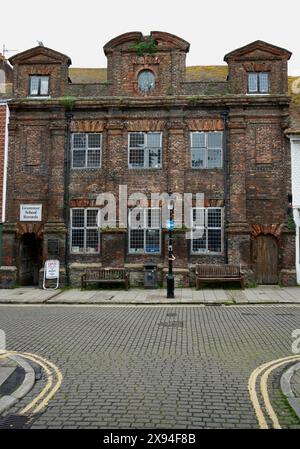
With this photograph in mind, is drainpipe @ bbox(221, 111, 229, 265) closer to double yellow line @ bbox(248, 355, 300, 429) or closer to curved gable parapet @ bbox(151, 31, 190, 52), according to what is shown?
curved gable parapet @ bbox(151, 31, 190, 52)

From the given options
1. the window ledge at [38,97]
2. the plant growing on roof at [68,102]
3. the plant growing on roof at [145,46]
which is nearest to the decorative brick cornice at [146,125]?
the plant growing on roof at [68,102]

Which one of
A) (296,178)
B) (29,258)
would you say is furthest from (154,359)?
(29,258)

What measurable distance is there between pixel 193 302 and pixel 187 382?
8.77 meters

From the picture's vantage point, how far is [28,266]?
2125 centimetres

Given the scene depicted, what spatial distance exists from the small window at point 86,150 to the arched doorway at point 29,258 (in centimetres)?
443

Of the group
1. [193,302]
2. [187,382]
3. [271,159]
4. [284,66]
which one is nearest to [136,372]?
[187,382]

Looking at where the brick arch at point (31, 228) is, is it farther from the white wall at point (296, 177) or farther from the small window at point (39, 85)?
the white wall at point (296, 177)

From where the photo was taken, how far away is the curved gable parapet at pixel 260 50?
784 inches

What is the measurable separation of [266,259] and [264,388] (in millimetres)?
13487

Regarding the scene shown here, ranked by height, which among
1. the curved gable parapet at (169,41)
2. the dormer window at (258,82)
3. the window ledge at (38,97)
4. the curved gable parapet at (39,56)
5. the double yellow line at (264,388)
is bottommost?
the double yellow line at (264,388)

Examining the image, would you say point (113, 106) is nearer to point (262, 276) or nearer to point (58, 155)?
point (58, 155)

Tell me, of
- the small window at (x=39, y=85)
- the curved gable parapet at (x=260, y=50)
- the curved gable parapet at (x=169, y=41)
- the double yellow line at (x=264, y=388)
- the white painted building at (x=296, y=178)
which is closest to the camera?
the double yellow line at (x=264, y=388)

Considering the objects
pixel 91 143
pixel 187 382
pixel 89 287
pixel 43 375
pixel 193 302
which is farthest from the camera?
pixel 91 143

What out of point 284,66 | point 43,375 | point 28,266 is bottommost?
point 43,375
